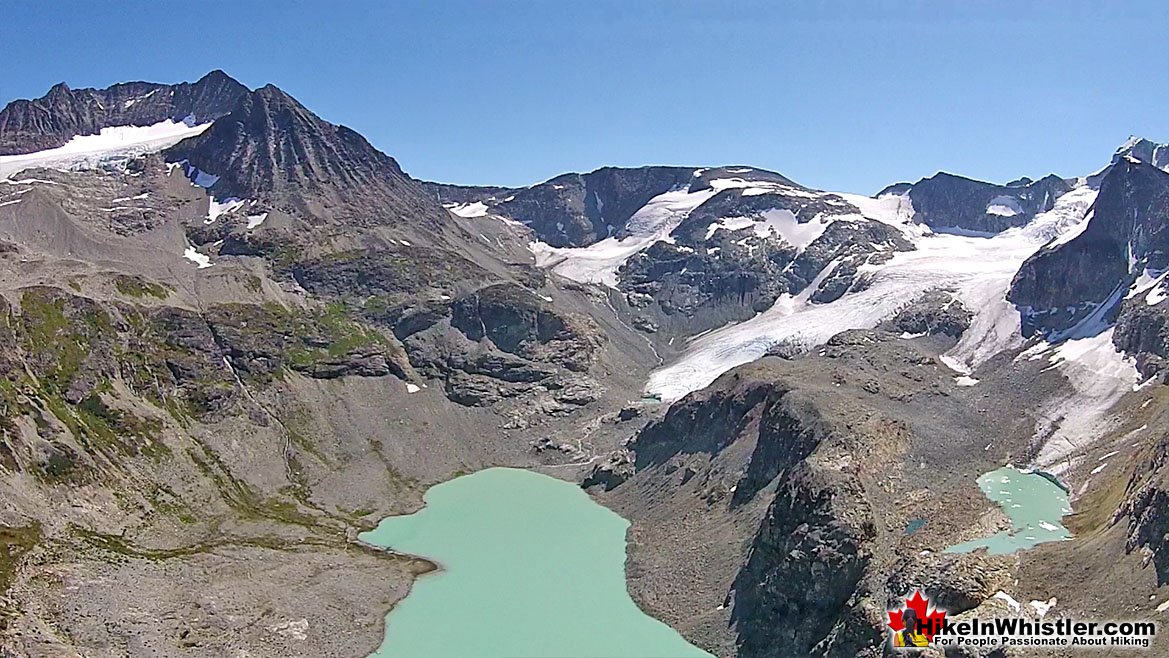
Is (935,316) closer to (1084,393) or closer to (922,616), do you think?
(1084,393)

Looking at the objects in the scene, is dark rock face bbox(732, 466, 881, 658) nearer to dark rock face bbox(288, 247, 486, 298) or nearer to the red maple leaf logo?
the red maple leaf logo

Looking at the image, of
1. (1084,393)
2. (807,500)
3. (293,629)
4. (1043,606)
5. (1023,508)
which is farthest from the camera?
(1084,393)

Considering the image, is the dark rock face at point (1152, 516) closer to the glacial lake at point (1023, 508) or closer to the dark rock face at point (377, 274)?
the glacial lake at point (1023, 508)

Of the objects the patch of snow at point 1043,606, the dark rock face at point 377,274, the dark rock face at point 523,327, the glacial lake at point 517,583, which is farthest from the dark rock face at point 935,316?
the patch of snow at point 1043,606

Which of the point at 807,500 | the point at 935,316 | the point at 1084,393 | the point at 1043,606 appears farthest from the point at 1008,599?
the point at 935,316

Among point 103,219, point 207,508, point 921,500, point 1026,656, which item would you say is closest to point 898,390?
point 921,500

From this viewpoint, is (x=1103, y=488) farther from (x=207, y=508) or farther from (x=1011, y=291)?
(x=207, y=508)
